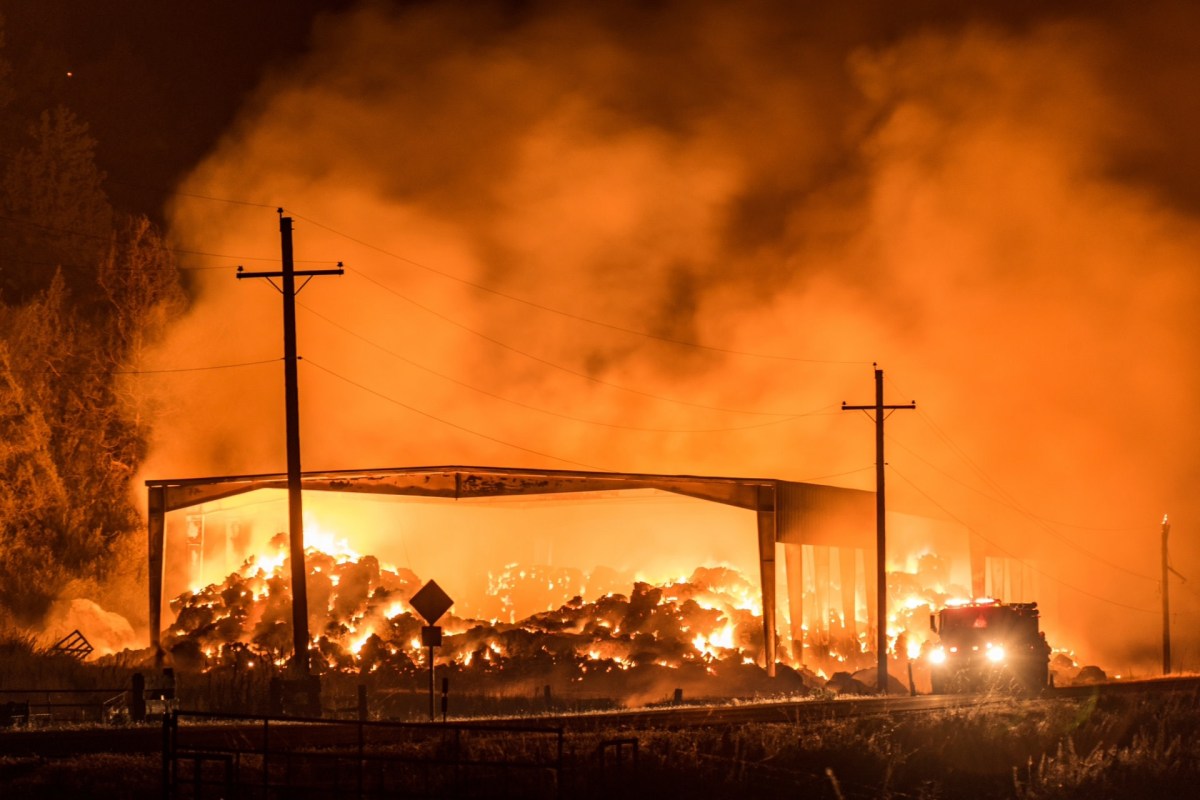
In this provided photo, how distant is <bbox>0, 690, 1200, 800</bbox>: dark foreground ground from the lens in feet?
60.4

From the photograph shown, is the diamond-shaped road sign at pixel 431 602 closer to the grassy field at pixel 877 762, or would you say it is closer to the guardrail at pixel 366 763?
the guardrail at pixel 366 763

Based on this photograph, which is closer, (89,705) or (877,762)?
(877,762)

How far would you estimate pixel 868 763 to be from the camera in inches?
851

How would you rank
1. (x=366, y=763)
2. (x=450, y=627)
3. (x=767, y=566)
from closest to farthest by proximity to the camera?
(x=366, y=763)
(x=767, y=566)
(x=450, y=627)

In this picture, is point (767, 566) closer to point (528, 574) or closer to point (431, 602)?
point (528, 574)

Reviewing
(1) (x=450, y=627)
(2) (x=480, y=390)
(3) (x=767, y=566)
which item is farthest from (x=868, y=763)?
(2) (x=480, y=390)

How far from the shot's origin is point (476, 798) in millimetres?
15500

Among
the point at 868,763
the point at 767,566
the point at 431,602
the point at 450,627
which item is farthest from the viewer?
the point at 450,627

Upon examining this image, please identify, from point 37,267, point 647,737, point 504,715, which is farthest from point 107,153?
point 647,737

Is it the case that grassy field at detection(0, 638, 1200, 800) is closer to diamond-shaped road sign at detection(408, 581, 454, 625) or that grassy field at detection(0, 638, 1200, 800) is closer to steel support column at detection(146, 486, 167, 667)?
diamond-shaped road sign at detection(408, 581, 454, 625)

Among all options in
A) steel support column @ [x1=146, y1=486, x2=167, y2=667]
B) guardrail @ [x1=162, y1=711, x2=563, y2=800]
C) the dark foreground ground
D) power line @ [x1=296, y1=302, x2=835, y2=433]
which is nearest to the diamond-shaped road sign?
guardrail @ [x1=162, y1=711, x2=563, y2=800]

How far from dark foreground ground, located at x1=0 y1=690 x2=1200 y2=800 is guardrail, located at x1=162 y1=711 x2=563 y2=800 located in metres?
0.55

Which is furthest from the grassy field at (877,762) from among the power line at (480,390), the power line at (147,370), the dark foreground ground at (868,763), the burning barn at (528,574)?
the power line at (147,370)

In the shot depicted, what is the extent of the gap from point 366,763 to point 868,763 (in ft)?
23.1
